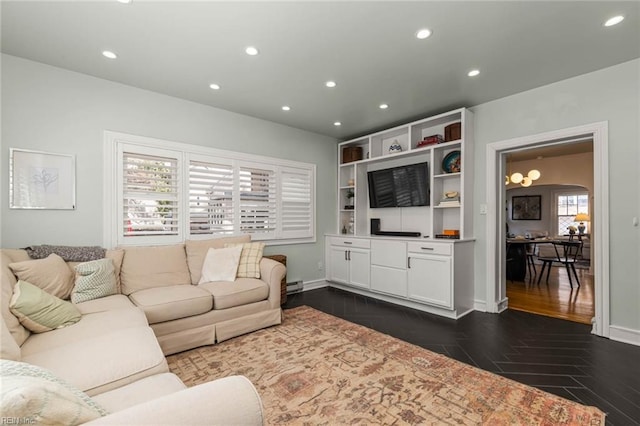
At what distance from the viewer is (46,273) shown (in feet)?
7.28

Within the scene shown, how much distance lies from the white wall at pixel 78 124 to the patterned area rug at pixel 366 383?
179cm

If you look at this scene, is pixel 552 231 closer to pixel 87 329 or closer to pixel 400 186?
pixel 400 186

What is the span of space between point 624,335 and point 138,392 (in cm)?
404

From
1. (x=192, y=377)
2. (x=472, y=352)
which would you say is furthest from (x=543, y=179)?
(x=192, y=377)

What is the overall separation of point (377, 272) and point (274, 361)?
2.23 meters

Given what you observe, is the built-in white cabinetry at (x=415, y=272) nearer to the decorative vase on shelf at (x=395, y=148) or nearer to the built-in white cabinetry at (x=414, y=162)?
the built-in white cabinetry at (x=414, y=162)

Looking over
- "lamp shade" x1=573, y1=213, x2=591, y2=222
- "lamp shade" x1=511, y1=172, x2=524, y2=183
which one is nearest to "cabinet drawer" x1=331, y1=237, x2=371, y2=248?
"lamp shade" x1=511, y1=172, x2=524, y2=183

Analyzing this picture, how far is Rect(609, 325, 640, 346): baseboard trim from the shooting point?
267 cm

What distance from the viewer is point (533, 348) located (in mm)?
2607

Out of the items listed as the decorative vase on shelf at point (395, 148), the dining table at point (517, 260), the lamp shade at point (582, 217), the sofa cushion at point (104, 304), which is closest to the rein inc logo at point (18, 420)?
the sofa cushion at point (104, 304)

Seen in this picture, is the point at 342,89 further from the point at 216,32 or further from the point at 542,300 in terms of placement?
the point at 542,300

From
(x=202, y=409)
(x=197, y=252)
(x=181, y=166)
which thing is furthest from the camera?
(x=181, y=166)

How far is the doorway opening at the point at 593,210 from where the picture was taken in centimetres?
284

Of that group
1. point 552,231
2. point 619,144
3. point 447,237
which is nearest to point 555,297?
point 447,237
